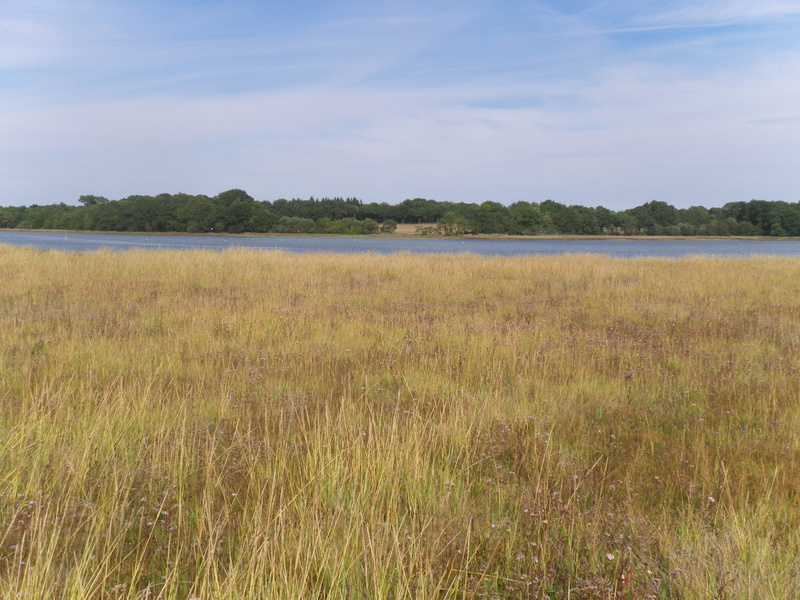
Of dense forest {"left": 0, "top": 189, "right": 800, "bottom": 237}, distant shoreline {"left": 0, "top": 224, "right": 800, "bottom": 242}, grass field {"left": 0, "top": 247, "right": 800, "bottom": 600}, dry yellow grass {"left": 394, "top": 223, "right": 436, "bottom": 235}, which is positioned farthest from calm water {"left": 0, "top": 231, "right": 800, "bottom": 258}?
dry yellow grass {"left": 394, "top": 223, "right": 436, "bottom": 235}

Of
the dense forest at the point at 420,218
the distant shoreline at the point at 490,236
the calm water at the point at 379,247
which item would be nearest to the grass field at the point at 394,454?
the calm water at the point at 379,247

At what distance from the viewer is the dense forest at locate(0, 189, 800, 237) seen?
11950 cm

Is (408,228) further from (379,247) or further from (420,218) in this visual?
(379,247)

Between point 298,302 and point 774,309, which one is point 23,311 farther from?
point 774,309

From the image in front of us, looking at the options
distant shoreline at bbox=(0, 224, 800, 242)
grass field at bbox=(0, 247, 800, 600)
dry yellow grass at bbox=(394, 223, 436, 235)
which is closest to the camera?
grass field at bbox=(0, 247, 800, 600)

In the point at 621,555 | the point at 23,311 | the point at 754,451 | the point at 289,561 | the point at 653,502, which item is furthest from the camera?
the point at 23,311

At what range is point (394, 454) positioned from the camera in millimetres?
3283

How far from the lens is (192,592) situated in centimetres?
213

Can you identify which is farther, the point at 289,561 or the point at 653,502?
the point at 653,502

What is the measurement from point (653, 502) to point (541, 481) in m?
0.69

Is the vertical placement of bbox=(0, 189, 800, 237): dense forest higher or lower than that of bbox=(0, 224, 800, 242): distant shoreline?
higher

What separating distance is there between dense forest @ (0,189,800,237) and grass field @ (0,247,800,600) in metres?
117

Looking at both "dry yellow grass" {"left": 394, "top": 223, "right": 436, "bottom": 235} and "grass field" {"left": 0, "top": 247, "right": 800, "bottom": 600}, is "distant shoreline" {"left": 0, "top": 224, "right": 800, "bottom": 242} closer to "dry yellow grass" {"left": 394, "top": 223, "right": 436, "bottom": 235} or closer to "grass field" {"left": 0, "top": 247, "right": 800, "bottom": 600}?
"dry yellow grass" {"left": 394, "top": 223, "right": 436, "bottom": 235}

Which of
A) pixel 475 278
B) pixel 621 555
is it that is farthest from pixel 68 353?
pixel 475 278
